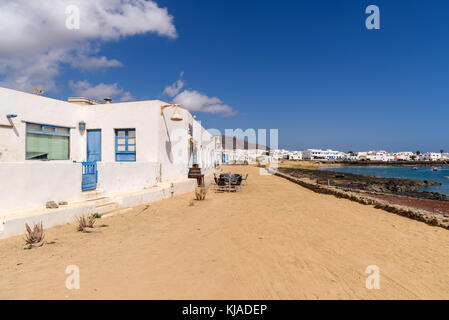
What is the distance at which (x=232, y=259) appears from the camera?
4.08m

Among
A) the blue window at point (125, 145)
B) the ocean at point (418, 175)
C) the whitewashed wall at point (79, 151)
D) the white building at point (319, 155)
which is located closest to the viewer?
the whitewashed wall at point (79, 151)

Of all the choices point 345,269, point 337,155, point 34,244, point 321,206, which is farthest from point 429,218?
point 337,155

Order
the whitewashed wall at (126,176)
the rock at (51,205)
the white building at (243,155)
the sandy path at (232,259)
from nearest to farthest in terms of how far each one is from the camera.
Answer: the sandy path at (232,259) < the rock at (51,205) < the whitewashed wall at (126,176) < the white building at (243,155)

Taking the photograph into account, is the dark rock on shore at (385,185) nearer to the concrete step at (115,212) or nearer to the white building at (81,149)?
the white building at (81,149)

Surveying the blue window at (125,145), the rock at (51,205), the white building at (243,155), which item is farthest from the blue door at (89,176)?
the white building at (243,155)

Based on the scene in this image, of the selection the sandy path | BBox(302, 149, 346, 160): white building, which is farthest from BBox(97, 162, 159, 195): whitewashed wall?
BBox(302, 149, 346, 160): white building

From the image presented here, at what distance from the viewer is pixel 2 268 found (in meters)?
3.48

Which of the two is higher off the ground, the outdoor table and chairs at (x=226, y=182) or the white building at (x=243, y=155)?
the white building at (x=243, y=155)

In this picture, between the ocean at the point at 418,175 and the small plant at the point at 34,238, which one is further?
the ocean at the point at 418,175

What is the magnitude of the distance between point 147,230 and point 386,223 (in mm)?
6824

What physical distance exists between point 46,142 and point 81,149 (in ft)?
5.49

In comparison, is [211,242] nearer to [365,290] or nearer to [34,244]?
[365,290]

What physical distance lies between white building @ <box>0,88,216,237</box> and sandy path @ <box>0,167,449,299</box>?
4.30 feet

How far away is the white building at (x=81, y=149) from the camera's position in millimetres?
5610
